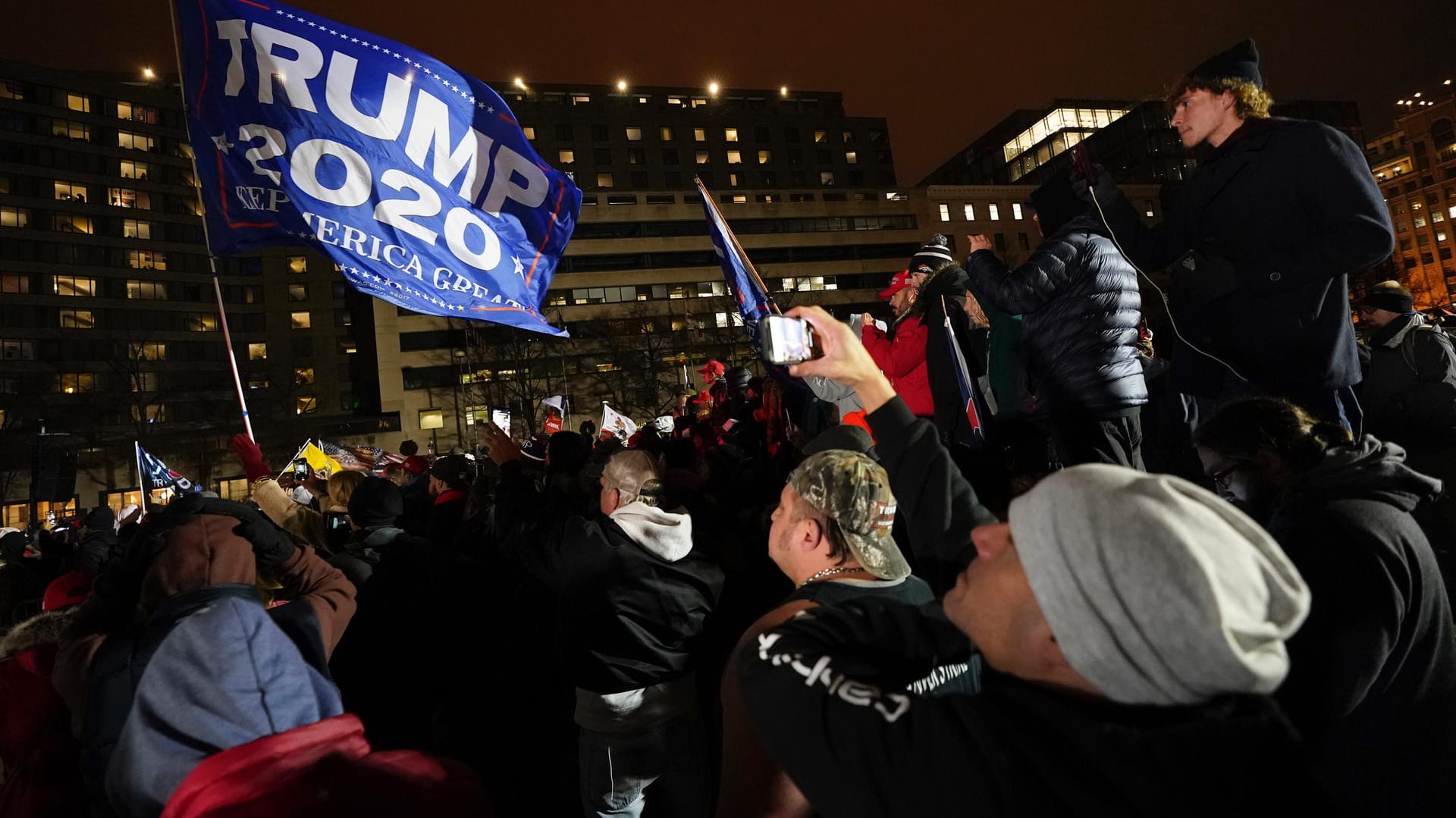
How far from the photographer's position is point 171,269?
75375 millimetres

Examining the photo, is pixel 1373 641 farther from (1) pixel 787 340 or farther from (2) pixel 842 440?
(2) pixel 842 440

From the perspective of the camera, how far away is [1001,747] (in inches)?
43.8

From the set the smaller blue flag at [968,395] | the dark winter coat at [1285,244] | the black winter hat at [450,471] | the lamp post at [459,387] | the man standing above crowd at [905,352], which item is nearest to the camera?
the dark winter coat at [1285,244]

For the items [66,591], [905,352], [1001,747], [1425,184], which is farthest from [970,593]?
[1425,184]

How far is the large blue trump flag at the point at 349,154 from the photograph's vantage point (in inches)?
214

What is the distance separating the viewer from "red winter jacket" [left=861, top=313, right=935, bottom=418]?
5.14m

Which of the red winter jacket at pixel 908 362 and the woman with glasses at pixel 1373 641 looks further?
the red winter jacket at pixel 908 362

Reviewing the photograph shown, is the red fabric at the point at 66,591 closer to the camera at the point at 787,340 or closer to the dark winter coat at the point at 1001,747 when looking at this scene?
the camera at the point at 787,340

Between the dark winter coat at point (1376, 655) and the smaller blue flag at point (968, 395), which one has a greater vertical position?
the smaller blue flag at point (968, 395)

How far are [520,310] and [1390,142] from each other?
505ft

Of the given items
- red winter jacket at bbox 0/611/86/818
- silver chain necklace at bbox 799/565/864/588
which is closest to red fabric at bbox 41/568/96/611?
red winter jacket at bbox 0/611/86/818

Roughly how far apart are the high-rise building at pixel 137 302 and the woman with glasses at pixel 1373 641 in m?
70.4

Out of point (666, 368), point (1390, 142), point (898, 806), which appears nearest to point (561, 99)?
point (666, 368)

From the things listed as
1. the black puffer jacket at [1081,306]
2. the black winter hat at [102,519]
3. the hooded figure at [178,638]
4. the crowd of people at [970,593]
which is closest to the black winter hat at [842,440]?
the crowd of people at [970,593]
